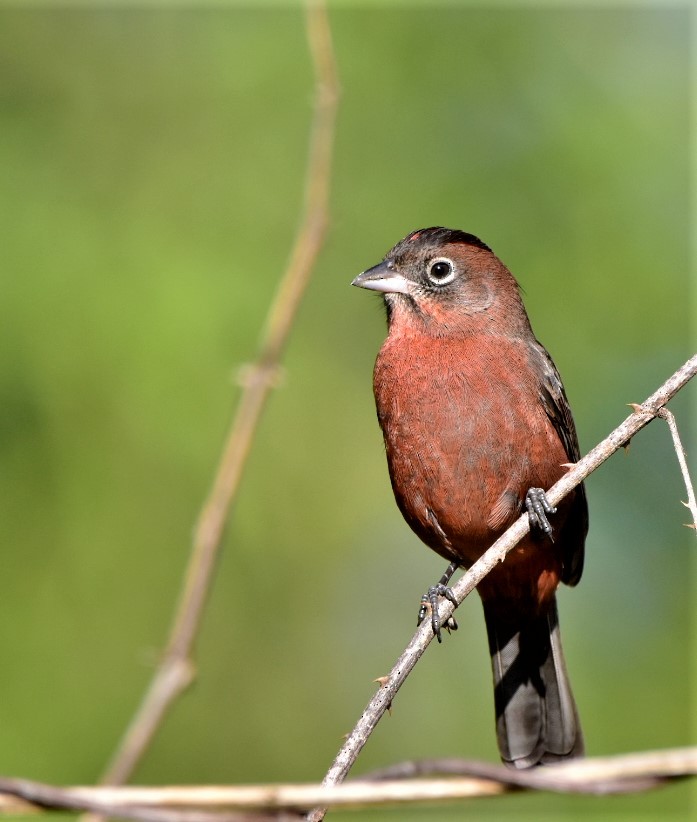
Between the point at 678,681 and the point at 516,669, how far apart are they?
0.99 m

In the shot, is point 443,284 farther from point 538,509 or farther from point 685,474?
point 685,474

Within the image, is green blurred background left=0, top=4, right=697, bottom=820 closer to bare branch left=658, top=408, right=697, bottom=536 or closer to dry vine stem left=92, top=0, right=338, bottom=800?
dry vine stem left=92, top=0, right=338, bottom=800

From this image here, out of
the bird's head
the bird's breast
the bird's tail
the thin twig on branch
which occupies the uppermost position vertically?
the bird's head

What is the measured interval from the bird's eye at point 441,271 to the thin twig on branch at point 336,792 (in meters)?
3.70

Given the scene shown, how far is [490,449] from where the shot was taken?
433 cm

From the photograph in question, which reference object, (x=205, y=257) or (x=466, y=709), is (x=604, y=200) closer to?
(x=205, y=257)

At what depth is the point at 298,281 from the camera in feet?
9.89

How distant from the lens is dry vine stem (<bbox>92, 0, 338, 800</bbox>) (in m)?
2.41

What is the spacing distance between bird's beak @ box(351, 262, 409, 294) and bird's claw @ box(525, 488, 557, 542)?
3.82 ft

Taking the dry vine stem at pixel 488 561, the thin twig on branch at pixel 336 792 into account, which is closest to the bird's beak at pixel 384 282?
the dry vine stem at pixel 488 561

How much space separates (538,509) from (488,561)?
1.00m

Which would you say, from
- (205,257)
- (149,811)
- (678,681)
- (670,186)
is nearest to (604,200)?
(670,186)

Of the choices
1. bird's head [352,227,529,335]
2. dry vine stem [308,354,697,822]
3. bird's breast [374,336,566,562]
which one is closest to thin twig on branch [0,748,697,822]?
dry vine stem [308,354,697,822]

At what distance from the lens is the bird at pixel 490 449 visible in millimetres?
4363
